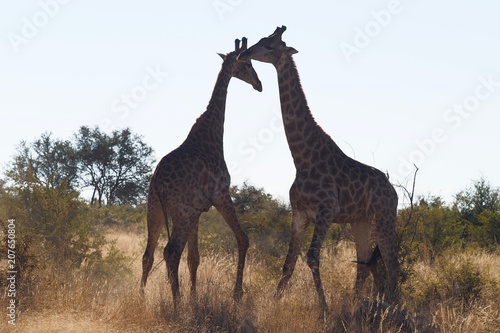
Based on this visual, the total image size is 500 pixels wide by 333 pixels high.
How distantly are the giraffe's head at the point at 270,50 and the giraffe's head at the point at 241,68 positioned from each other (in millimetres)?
1028

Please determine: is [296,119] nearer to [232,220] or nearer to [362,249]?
[232,220]

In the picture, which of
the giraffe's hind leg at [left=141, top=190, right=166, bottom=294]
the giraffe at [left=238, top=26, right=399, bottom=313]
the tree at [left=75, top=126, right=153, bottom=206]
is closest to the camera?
the giraffe at [left=238, top=26, right=399, bottom=313]

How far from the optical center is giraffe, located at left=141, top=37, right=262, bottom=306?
808cm

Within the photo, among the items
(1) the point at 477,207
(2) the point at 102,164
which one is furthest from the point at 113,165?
(1) the point at 477,207

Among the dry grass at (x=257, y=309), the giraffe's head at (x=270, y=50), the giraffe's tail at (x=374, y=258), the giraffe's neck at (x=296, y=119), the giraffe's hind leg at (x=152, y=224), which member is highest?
the giraffe's head at (x=270, y=50)

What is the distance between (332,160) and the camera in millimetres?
8617

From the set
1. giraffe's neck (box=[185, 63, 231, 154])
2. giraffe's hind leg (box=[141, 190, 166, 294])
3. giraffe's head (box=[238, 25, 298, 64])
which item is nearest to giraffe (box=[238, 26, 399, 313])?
giraffe's head (box=[238, 25, 298, 64])

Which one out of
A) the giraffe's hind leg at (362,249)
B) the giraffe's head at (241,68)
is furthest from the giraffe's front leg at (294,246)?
the giraffe's head at (241,68)

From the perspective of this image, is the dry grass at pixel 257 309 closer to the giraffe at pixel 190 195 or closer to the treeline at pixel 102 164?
the giraffe at pixel 190 195

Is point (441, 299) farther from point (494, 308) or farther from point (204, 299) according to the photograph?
point (204, 299)

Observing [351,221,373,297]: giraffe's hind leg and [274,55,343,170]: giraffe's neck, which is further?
[351,221,373,297]: giraffe's hind leg

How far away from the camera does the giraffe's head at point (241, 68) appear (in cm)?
982

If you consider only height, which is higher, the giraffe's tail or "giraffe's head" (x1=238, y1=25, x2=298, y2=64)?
"giraffe's head" (x1=238, y1=25, x2=298, y2=64)

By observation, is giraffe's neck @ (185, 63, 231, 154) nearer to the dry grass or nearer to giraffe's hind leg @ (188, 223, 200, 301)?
giraffe's hind leg @ (188, 223, 200, 301)
